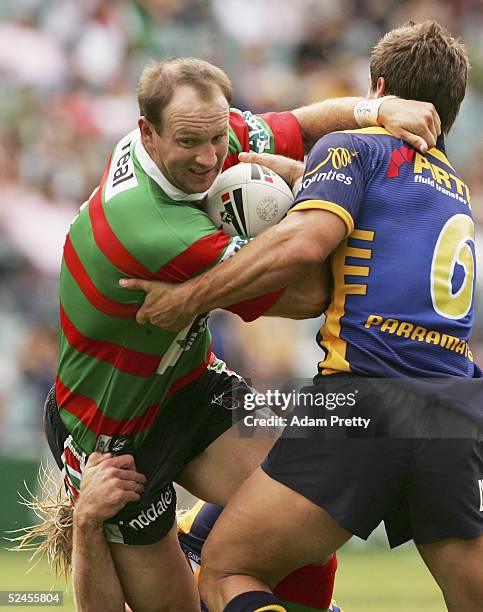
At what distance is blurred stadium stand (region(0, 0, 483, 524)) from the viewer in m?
9.05

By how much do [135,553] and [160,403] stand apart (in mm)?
624

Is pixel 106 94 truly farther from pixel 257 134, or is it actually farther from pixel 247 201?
pixel 247 201

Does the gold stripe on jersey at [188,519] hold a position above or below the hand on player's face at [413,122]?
below

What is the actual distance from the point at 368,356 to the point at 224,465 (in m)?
1.07

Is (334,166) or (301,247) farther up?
(334,166)

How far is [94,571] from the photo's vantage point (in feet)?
14.9

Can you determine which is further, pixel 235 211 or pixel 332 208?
pixel 235 211

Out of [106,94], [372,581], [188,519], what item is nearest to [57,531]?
[188,519]

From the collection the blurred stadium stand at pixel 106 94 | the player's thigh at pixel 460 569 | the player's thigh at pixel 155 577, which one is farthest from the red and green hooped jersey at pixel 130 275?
the blurred stadium stand at pixel 106 94

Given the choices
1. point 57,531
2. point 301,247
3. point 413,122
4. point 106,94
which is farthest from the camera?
point 106,94

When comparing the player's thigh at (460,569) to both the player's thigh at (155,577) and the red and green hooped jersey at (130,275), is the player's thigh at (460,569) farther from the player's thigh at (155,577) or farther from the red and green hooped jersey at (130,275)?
the player's thigh at (155,577)

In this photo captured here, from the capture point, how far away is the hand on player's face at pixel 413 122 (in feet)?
12.6

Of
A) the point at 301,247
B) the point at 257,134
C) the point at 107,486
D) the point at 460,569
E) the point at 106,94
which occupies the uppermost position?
the point at 106,94

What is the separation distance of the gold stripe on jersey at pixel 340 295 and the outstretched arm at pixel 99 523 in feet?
3.50
